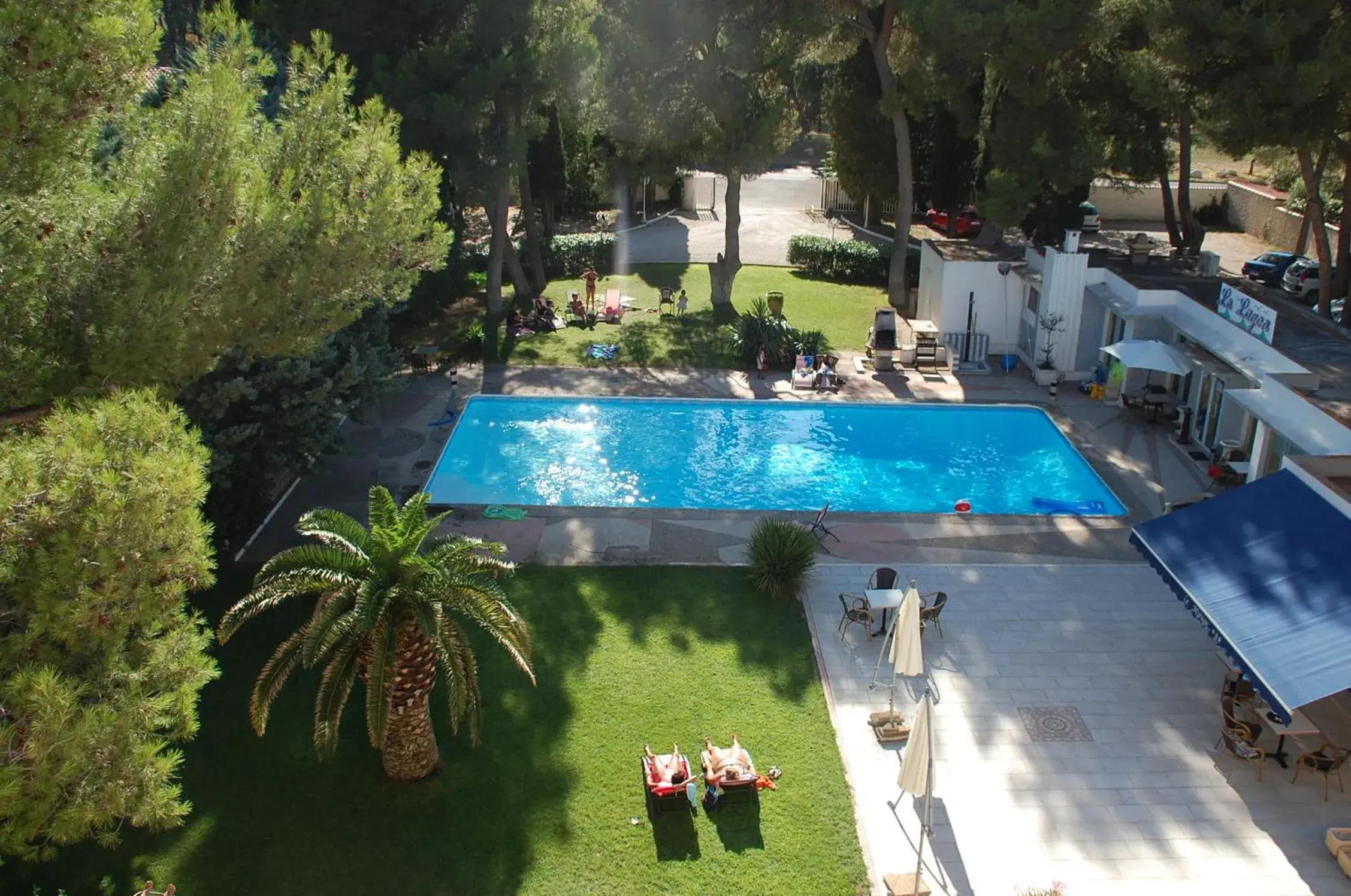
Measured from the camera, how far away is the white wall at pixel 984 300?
2725cm

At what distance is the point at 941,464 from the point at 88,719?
1820 centimetres

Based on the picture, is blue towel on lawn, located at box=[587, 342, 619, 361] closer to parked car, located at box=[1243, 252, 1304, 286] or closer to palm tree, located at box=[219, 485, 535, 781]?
palm tree, located at box=[219, 485, 535, 781]

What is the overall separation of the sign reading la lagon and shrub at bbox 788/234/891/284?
15462 millimetres

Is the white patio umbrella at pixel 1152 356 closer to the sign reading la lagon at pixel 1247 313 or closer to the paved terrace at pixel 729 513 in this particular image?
the sign reading la lagon at pixel 1247 313

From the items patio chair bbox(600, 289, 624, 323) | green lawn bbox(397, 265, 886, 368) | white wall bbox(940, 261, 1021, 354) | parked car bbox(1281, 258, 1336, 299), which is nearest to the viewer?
white wall bbox(940, 261, 1021, 354)

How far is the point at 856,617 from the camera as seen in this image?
15523 mm

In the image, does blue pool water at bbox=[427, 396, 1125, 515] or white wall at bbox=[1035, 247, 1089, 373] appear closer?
blue pool water at bbox=[427, 396, 1125, 515]

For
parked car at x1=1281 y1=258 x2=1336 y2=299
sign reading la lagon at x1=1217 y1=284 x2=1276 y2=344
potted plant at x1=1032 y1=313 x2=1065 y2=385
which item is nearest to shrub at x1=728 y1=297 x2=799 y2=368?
potted plant at x1=1032 y1=313 x2=1065 y2=385

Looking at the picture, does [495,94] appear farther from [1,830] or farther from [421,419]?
[1,830]

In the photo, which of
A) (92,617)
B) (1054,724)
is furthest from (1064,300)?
(92,617)

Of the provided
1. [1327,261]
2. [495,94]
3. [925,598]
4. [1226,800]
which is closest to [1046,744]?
[1226,800]

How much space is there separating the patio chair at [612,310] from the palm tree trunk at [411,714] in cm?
1916

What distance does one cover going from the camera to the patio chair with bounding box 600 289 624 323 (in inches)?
1208

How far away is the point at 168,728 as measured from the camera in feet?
28.5
